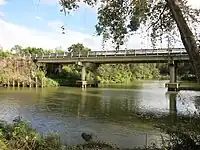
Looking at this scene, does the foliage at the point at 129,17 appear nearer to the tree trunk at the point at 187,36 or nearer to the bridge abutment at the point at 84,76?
the tree trunk at the point at 187,36

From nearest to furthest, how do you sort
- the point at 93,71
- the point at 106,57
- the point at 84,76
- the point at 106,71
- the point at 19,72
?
the point at 106,57 < the point at 19,72 < the point at 84,76 < the point at 93,71 < the point at 106,71

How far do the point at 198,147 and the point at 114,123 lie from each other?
37.5 ft

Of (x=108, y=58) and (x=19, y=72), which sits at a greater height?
(x=108, y=58)

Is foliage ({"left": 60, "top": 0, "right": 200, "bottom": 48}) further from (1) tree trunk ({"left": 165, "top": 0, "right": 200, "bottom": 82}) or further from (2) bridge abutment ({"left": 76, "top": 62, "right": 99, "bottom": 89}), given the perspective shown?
(2) bridge abutment ({"left": 76, "top": 62, "right": 99, "bottom": 89})

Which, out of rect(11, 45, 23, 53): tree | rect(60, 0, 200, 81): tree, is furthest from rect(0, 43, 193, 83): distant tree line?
rect(60, 0, 200, 81): tree

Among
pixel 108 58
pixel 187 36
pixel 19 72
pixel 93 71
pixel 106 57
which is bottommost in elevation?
pixel 187 36

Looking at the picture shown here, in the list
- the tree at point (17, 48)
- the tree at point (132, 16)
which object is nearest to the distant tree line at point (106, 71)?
the tree at point (17, 48)

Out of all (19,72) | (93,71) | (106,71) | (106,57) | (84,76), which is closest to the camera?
(106,57)

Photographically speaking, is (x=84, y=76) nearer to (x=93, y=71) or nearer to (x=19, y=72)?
(x=93, y=71)

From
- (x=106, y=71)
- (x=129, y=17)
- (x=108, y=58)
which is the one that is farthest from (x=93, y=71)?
(x=129, y=17)

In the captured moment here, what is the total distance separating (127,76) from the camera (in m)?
91.9

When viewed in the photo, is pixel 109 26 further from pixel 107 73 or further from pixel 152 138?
pixel 107 73

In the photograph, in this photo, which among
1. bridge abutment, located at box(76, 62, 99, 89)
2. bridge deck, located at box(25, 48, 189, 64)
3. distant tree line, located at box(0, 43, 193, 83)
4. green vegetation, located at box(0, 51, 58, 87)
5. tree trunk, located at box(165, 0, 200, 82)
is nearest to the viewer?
tree trunk, located at box(165, 0, 200, 82)

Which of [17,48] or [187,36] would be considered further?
[17,48]
